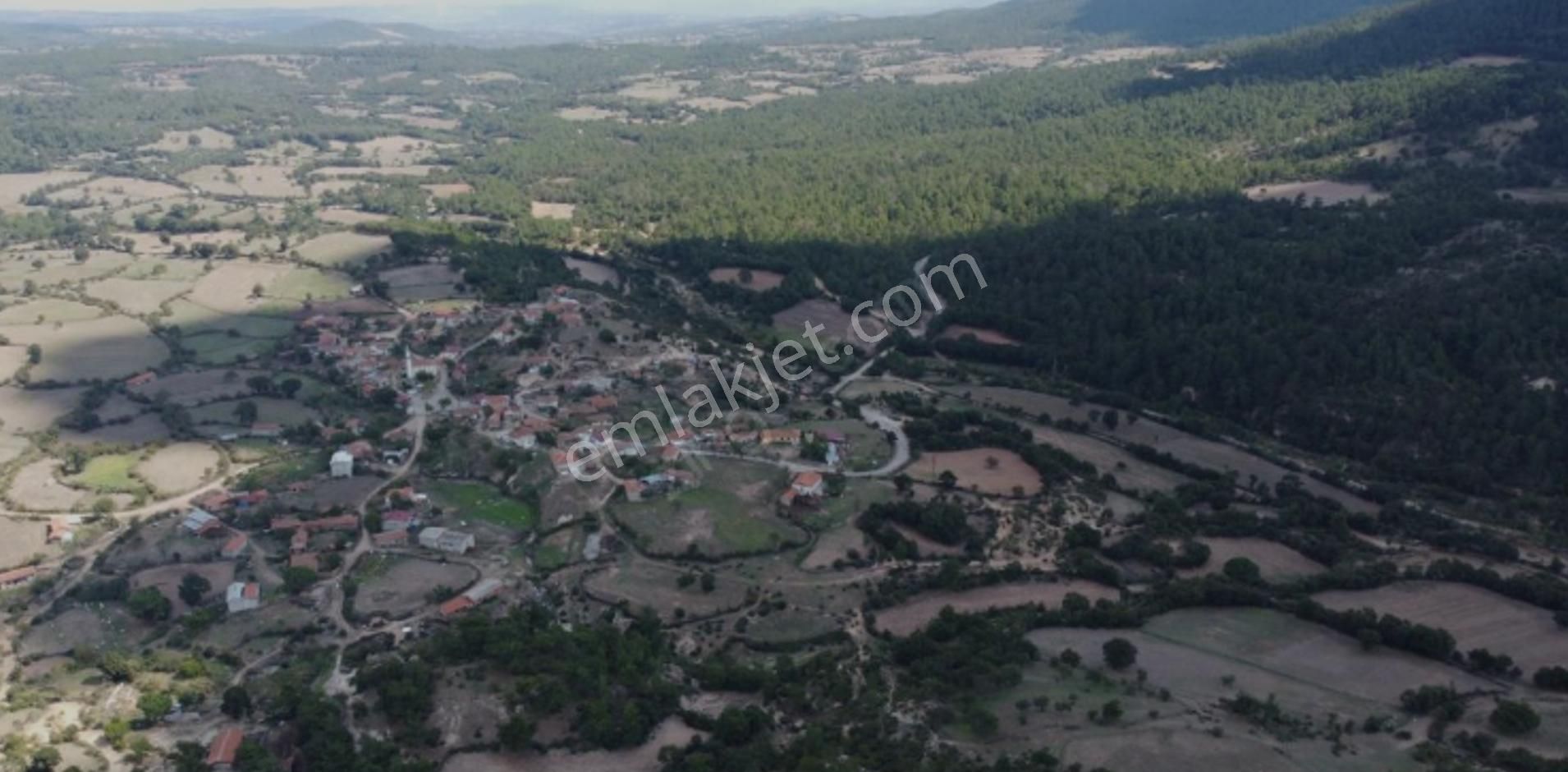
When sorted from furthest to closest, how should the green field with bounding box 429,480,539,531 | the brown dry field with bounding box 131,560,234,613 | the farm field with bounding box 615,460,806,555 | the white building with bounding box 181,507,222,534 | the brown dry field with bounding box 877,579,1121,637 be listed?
1. the green field with bounding box 429,480,539,531
2. the white building with bounding box 181,507,222,534
3. the farm field with bounding box 615,460,806,555
4. the brown dry field with bounding box 131,560,234,613
5. the brown dry field with bounding box 877,579,1121,637

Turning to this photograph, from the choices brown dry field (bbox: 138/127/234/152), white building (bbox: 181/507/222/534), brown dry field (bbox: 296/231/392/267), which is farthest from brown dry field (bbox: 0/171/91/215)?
white building (bbox: 181/507/222/534)

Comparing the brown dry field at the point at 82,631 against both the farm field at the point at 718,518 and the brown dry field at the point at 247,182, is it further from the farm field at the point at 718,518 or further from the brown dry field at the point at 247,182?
the brown dry field at the point at 247,182

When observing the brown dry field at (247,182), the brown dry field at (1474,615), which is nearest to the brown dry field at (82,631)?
the brown dry field at (1474,615)

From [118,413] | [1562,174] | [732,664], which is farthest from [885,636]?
[1562,174]

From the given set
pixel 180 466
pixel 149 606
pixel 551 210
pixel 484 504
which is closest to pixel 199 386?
pixel 180 466

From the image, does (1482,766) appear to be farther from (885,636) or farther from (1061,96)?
(1061,96)

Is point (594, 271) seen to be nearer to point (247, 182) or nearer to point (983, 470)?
point (983, 470)

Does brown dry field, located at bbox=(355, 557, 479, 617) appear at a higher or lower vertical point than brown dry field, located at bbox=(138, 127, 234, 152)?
lower

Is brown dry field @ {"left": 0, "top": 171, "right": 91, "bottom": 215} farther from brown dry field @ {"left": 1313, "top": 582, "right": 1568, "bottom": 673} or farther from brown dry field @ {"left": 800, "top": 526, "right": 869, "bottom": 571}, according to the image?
brown dry field @ {"left": 1313, "top": 582, "right": 1568, "bottom": 673}
